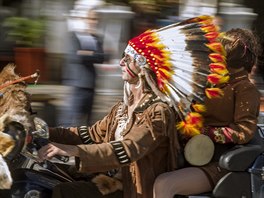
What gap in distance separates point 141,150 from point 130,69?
0.44 meters

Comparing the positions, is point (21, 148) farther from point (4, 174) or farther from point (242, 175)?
point (242, 175)

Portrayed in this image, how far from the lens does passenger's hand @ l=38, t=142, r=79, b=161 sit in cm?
324

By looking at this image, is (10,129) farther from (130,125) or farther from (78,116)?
(78,116)

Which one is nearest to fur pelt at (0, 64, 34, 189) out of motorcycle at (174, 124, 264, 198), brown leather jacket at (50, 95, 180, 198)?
brown leather jacket at (50, 95, 180, 198)

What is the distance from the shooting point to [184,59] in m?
3.49

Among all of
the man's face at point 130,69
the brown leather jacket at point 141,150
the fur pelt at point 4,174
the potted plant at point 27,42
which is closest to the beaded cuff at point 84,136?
the brown leather jacket at point 141,150

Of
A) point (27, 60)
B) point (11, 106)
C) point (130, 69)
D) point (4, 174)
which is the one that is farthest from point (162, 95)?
point (27, 60)

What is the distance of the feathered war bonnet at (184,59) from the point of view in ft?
11.4

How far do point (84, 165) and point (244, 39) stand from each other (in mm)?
1208

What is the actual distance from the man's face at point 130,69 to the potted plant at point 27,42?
3.90 m

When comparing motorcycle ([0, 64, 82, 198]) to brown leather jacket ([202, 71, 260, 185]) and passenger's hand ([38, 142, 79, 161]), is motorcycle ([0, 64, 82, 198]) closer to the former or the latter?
passenger's hand ([38, 142, 79, 161])

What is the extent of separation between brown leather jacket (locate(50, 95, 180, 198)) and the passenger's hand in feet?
0.15

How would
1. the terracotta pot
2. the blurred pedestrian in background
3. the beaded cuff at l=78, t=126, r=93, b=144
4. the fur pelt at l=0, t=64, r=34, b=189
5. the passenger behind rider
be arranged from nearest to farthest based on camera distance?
the fur pelt at l=0, t=64, r=34, b=189 < the passenger behind rider < the beaded cuff at l=78, t=126, r=93, b=144 < the blurred pedestrian in background < the terracotta pot

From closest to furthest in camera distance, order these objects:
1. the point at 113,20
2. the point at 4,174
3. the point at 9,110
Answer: the point at 4,174 → the point at 9,110 → the point at 113,20
